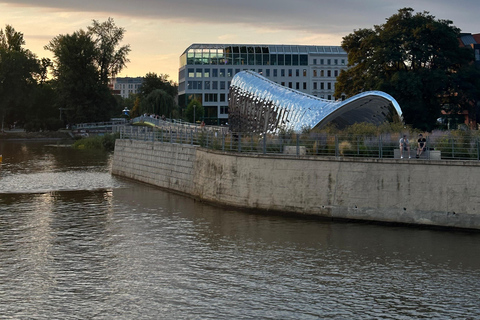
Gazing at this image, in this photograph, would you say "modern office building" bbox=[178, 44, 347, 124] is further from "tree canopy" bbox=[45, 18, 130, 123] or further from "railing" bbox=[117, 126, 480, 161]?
"railing" bbox=[117, 126, 480, 161]

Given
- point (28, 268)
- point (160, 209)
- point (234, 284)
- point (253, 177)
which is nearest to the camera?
point (234, 284)

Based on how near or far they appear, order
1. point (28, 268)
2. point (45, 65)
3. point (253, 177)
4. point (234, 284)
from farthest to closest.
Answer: point (45, 65)
point (253, 177)
point (28, 268)
point (234, 284)

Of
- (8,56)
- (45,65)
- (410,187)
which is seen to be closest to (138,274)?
(410,187)

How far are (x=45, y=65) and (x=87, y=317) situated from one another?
11587 cm

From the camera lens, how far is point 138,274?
16531mm

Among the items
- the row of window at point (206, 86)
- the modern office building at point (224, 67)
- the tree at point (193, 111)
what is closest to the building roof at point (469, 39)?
the modern office building at point (224, 67)

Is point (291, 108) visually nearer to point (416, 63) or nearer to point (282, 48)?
point (416, 63)

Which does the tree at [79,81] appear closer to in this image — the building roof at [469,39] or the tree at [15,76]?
the tree at [15,76]

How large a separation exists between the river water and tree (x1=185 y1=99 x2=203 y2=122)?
8661cm

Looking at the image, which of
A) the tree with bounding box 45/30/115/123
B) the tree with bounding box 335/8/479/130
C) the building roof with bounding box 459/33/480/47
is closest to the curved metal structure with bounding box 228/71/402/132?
the tree with bounding box 335/8/479/130

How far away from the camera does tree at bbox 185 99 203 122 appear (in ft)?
374

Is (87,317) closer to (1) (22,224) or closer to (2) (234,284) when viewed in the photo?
(2) (234,284)

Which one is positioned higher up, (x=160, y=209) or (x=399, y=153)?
(x=399, y=153)

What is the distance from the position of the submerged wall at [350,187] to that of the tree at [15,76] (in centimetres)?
8006
